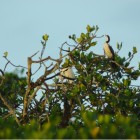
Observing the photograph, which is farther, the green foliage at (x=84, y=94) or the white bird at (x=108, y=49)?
the white bird at (x=108, y=49)

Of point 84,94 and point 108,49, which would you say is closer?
point 84,94

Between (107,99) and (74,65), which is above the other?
(74,65)

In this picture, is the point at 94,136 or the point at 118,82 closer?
the point at 94,136

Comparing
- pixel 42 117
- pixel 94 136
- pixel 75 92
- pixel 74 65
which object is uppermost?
pixel 74 65

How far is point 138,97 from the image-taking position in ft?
33.9

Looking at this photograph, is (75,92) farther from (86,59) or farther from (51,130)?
(51,130)

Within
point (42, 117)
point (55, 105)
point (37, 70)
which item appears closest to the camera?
point (37, 70)

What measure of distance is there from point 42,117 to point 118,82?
89.3 inches

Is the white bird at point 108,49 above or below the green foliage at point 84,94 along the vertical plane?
above

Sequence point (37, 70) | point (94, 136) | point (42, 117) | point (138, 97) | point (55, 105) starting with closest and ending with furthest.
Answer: point (94, 136) < point (37, 70) < point (42, 117) < point (55, 105) < point (138, 97)

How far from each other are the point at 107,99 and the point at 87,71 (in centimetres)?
97

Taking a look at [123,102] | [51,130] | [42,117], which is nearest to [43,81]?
[42,117]

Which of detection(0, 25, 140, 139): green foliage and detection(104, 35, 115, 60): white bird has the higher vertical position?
detection(104, 35, 115, 60): white bird

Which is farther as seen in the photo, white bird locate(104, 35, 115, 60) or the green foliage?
white bird locate(104, 35, 115, 60)
